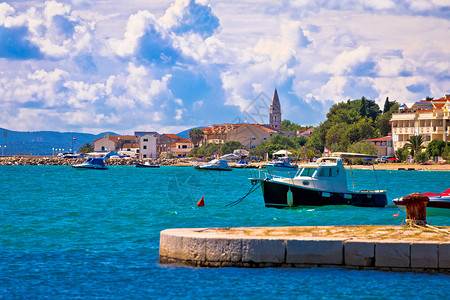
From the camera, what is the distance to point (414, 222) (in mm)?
19391

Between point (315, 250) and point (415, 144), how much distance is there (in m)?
120

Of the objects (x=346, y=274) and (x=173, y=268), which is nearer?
(x=346, y=274)

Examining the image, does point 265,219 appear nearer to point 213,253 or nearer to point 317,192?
point 317,192

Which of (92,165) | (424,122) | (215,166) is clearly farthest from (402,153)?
(92,165)

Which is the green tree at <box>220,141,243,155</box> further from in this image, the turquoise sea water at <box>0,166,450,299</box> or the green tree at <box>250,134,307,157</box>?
the turquoise sea water at <box>0,166,450,299</box>

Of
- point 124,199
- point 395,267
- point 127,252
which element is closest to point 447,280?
point 395,267

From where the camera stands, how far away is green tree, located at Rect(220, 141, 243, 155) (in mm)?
182250

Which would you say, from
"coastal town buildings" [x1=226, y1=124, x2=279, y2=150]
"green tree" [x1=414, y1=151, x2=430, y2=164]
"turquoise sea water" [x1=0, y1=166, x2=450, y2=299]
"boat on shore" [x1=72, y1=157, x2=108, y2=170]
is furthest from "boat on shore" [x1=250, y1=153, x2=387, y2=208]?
"coastal town buildings" [x1=226, y1=124, x2=279, y2=150]

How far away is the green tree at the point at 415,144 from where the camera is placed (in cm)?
13000

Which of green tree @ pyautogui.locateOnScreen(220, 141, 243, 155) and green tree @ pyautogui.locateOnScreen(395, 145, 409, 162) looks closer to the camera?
green tree @ pyautogui.locateOnScreen(395, 145, 409, 162)

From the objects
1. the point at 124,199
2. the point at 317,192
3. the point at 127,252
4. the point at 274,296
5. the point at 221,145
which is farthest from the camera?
the point at 221,145

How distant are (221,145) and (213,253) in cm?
17024

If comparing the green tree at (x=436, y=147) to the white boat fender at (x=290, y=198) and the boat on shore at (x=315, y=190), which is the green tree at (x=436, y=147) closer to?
the boat on shore at (x=315, y=190)

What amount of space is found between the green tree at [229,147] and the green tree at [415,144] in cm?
6025
